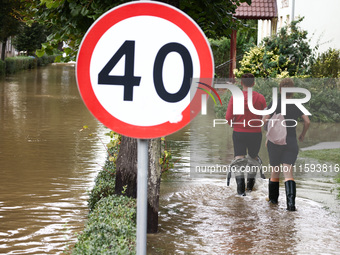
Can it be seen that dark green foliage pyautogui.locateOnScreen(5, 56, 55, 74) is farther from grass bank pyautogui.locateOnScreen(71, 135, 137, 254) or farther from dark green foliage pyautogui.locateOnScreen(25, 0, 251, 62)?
grass bank pyautogui.locateOnScreen(71, 135, 137, 254)

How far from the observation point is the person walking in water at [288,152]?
906 cm

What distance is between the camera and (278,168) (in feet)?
30.7

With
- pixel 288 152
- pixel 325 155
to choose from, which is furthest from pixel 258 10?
pixel 288 152

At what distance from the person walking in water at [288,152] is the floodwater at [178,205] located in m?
0.22

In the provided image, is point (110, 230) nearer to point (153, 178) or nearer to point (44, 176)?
point (153, 178)

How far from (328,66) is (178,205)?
12.5m

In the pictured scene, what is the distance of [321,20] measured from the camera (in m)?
23.7

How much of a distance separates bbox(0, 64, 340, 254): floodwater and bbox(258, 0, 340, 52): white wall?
7170 mm

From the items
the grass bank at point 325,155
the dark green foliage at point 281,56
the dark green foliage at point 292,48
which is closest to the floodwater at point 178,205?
the grass bank at point 325,155

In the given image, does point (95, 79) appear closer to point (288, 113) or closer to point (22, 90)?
point (288, 113)

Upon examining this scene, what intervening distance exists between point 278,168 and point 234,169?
3.37ft

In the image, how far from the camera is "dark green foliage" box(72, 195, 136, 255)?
512 cm

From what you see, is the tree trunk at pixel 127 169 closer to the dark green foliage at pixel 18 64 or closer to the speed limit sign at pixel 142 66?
the speed limit sign at pixel 142 66

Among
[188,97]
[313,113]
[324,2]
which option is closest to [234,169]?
[188,97]
